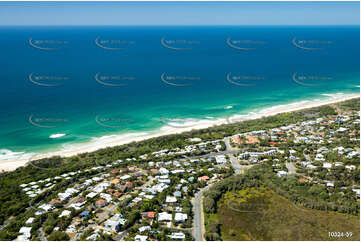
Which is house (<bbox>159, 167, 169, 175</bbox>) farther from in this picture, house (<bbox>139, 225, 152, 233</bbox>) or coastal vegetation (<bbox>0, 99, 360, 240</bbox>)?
house (<bbox>139, 225, 152, 233</bbox>)

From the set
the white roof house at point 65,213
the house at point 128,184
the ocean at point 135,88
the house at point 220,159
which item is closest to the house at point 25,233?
the white roof house at point 65,213

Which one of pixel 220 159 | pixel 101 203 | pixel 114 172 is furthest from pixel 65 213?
pixel 220 159

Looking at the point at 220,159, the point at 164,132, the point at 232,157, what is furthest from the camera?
the point at 164,132

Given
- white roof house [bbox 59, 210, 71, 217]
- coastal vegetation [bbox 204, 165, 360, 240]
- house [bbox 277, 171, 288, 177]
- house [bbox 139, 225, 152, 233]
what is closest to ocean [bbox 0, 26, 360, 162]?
white roof house [bbox 59, 210, 71, 217]

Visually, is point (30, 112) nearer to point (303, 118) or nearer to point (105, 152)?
point (105, 152)

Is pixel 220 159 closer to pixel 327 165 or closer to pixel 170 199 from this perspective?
pixel 170 199

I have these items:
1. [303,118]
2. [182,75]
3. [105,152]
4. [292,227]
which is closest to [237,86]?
[182,75]

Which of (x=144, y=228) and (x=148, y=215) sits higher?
(x=148, y=215)
